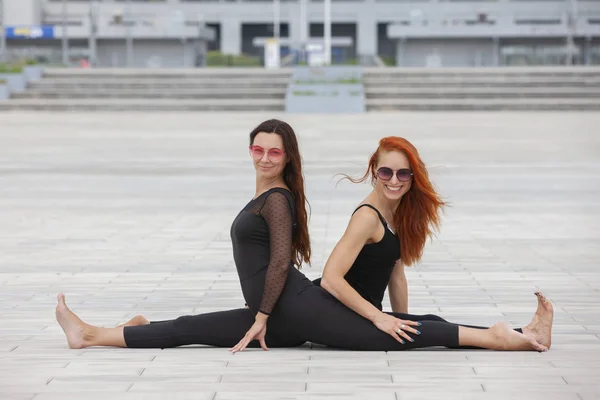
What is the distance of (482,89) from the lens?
4069 centimetres

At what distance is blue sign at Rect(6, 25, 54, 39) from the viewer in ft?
241

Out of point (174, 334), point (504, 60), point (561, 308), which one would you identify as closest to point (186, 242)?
point (561, 308)

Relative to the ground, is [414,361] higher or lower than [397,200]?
lower

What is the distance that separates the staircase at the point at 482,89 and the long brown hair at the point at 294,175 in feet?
107

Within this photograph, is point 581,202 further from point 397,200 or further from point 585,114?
point 585,114

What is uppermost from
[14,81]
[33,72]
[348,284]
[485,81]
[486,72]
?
[33,72]

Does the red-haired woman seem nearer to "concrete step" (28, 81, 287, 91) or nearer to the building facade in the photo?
"concrete step" (28, 81, 287, 91)

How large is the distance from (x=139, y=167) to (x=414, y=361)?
14.5m

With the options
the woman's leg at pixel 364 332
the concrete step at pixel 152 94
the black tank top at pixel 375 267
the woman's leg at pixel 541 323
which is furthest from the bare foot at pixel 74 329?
the concrete step at pixel 152 94

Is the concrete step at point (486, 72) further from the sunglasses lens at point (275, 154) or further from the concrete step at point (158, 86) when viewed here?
the sunglasses lens at point (275, 154)

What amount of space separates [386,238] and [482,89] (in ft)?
118

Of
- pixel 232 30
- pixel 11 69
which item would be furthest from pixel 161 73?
pixel 232 30

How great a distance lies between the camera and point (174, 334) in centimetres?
564

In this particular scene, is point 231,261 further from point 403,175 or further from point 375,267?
point 403,175
